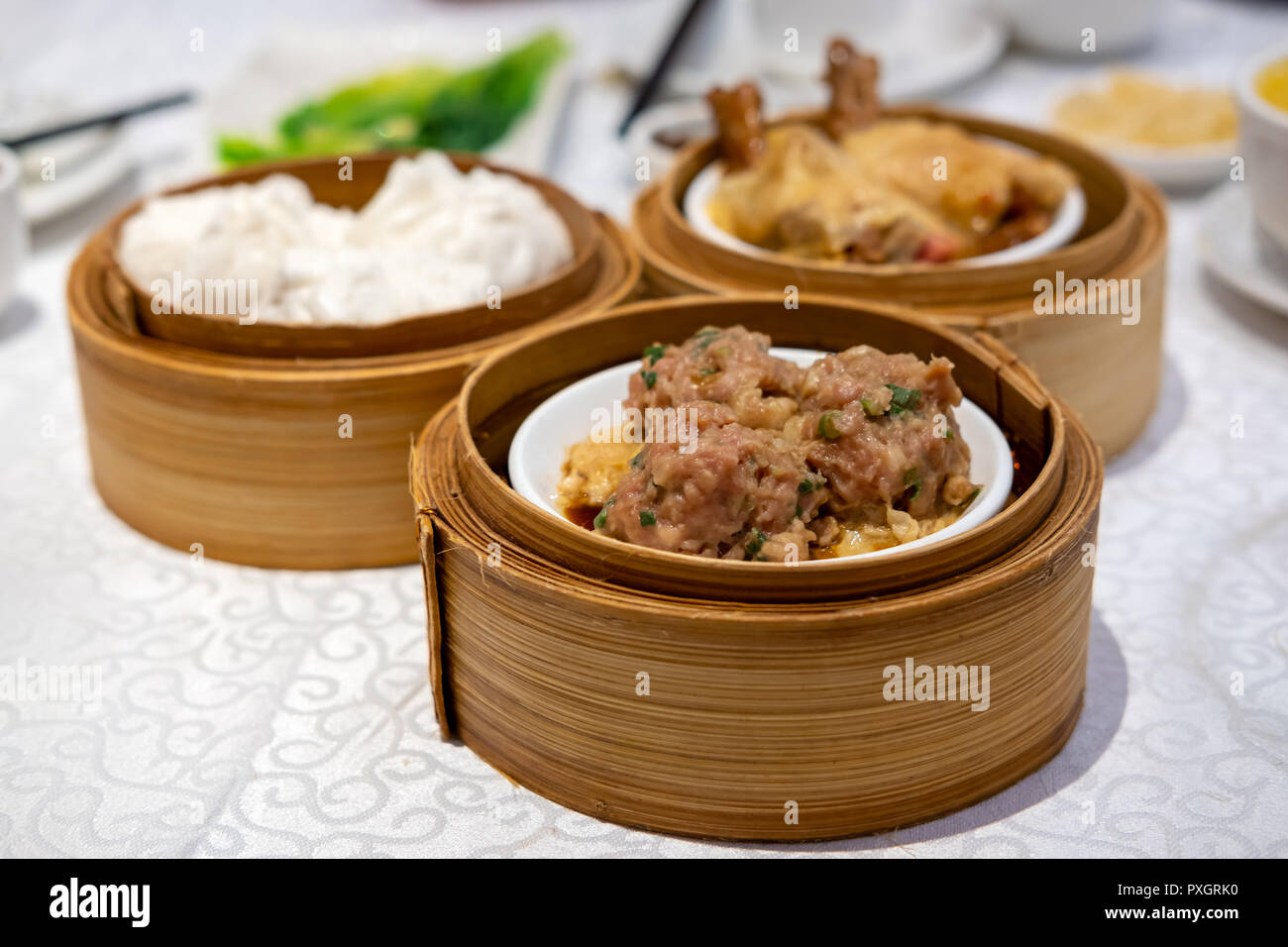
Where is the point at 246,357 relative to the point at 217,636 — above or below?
above

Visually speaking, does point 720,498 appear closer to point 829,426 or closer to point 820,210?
point 829,426

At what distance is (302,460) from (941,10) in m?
3.72

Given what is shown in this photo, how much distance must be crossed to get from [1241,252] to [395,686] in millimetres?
2539

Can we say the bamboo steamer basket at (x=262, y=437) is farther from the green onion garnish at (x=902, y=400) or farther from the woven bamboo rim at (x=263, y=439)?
the green onion garnish at (x=902, y=400)

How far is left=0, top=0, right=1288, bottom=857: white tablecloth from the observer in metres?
2.00

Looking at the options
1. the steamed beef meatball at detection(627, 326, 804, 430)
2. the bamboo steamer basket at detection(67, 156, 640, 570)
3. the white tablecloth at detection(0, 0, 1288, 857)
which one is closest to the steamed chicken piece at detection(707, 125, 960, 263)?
the bamboo steamer basket at detection(67, 156, 640, 570)

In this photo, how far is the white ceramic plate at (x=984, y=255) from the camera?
9.25 feet

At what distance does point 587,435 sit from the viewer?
237 centimetres

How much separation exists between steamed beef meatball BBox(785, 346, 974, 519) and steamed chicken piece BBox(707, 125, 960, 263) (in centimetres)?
88

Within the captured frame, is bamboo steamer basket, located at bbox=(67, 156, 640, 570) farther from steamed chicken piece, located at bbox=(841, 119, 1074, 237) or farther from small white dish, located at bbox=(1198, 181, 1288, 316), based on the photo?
small white dish, located at bbox=(1198, 181, 1288, 316)

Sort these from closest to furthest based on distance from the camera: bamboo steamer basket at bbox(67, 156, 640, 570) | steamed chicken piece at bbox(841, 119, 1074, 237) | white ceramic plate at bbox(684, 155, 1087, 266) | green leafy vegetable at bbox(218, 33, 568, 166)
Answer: bamboo steamer basket at bbox(67, 156, 640, 570)
white ceramic plate at bbox(684, 155, 1087, 266)
steamed chicken piece at bbox(841, 119, 1074, 237)
green leafy vegetable at bbox(218, 33, 568, 166)

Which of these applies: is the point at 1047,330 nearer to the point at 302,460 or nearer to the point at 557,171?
the point at 302,460

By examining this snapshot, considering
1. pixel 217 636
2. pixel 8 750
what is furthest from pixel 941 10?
pixel 8 750

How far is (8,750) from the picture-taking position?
219 centimetres
